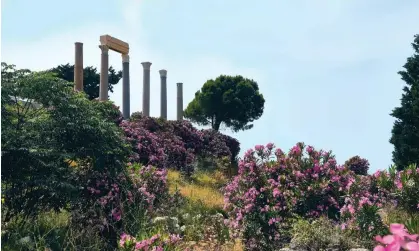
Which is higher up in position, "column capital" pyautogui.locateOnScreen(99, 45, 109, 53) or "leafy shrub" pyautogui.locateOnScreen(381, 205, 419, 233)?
"column capital" pyautogui.locateOnScreen(99, 45, 109, 53)

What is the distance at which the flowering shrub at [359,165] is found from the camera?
2269 centimetres

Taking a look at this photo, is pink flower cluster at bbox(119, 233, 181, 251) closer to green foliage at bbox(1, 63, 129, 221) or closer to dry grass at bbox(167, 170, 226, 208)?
green foliage at bbox(1, 63, 129, 221)

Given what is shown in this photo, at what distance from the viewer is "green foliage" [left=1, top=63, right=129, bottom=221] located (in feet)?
25.3

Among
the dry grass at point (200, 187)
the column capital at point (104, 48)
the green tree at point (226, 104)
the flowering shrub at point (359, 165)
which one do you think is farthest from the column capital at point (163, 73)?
the dry grass at point (200, 187)

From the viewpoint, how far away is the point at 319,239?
23.6ft

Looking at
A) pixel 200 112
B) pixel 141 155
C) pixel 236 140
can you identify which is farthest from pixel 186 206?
pixel 200 112

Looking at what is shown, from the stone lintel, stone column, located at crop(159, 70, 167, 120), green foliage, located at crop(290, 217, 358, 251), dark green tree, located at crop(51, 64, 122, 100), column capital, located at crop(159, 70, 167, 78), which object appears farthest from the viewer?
dark green tree, located at crop(51, 64, 122, 100)

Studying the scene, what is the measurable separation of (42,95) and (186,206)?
3930mm

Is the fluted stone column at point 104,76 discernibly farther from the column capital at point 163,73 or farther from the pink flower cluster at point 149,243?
the pink flower cluster at point 149,243

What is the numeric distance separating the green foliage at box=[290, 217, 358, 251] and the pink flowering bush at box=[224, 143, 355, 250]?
2.47ft

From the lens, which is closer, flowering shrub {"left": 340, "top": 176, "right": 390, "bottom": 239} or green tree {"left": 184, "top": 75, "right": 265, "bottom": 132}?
flowering shrub {"left": 340, "top": 176, "right": 390, "bottom": 239}

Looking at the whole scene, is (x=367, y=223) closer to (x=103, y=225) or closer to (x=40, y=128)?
(x=103, y=225)

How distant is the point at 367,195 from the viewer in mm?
8000

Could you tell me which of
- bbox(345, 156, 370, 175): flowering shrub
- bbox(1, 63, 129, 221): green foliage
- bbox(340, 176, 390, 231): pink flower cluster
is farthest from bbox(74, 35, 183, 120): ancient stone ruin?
bbox(340, 176, 390, 231): pink flower cluster
